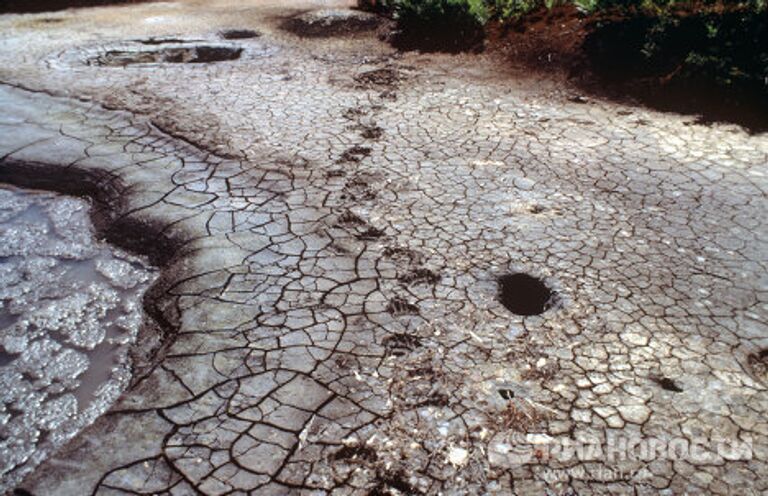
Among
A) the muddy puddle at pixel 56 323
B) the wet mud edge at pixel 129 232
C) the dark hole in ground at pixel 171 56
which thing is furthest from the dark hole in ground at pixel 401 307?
the dark hole in ground at pixel 171 56

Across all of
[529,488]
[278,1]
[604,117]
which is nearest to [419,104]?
[604,117]

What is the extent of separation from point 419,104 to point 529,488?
4.98 metres

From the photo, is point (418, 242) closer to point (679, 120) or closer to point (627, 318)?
point (627, 318)

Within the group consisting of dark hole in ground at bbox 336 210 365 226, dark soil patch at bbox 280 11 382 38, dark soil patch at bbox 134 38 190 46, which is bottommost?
dark hole in ground at bbox 336 210 365 226

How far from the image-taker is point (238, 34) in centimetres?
926

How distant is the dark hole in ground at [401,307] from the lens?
11.0ft

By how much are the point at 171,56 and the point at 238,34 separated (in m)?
1.48

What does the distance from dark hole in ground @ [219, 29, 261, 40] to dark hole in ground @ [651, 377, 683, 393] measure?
8302 mm

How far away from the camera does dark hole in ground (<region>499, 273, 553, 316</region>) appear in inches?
135

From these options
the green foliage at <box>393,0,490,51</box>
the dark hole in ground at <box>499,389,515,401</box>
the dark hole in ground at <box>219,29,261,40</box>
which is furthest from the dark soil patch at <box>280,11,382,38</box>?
the dark hole in ground at <box>499,389,515,401</box>

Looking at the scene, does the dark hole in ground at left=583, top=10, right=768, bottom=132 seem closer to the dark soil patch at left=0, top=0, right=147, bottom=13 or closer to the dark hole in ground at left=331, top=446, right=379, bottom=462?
the dark hole in ground at left=331, top=446, right=379, bottom=462

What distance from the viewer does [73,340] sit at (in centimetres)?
331

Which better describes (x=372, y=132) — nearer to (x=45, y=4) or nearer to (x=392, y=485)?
(x=392, y=485)

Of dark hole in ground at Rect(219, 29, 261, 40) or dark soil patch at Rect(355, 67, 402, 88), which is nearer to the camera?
dark soil patch at Rect(355, 67, 402, 88)
